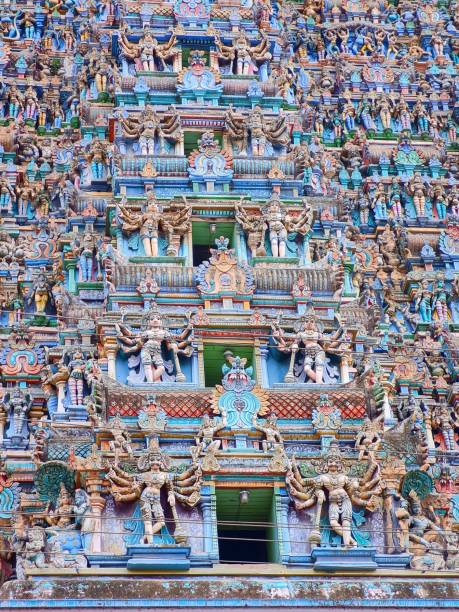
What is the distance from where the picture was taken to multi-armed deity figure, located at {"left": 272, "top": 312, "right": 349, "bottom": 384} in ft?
90.4

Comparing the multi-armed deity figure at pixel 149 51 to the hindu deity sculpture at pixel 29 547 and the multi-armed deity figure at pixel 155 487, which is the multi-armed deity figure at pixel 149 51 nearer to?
the multi-armed deity figure at pixel 155 487

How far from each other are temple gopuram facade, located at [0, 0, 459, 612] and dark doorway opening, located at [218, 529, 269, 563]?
0.04 m

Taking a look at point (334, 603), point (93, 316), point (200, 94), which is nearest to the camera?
point (334, 603)

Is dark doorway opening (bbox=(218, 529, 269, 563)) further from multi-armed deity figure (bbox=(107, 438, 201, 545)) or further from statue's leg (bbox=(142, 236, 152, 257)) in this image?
statue's leg (bbox=(142, 236, 152, 257))

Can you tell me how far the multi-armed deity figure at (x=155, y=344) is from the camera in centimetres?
2722

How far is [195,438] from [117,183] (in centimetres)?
634

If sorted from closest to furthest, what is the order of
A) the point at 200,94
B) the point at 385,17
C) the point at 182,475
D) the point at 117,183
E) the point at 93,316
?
the point at 182,475
the point at 93,316
the point at 117,183
the point at 200,94
the point at 385,17

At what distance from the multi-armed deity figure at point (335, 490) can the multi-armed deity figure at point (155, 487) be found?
1397mm

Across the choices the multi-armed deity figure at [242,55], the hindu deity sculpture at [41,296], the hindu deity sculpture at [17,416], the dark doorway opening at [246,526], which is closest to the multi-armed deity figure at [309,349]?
the dark doorway opening at [246,526]

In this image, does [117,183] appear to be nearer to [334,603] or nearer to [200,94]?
[200,94]

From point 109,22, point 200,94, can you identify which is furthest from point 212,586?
point 109,22

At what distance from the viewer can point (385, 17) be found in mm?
38625

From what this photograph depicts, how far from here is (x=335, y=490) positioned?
2536cm

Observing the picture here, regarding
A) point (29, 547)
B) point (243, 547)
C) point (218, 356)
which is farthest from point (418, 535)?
point (29, 547)
